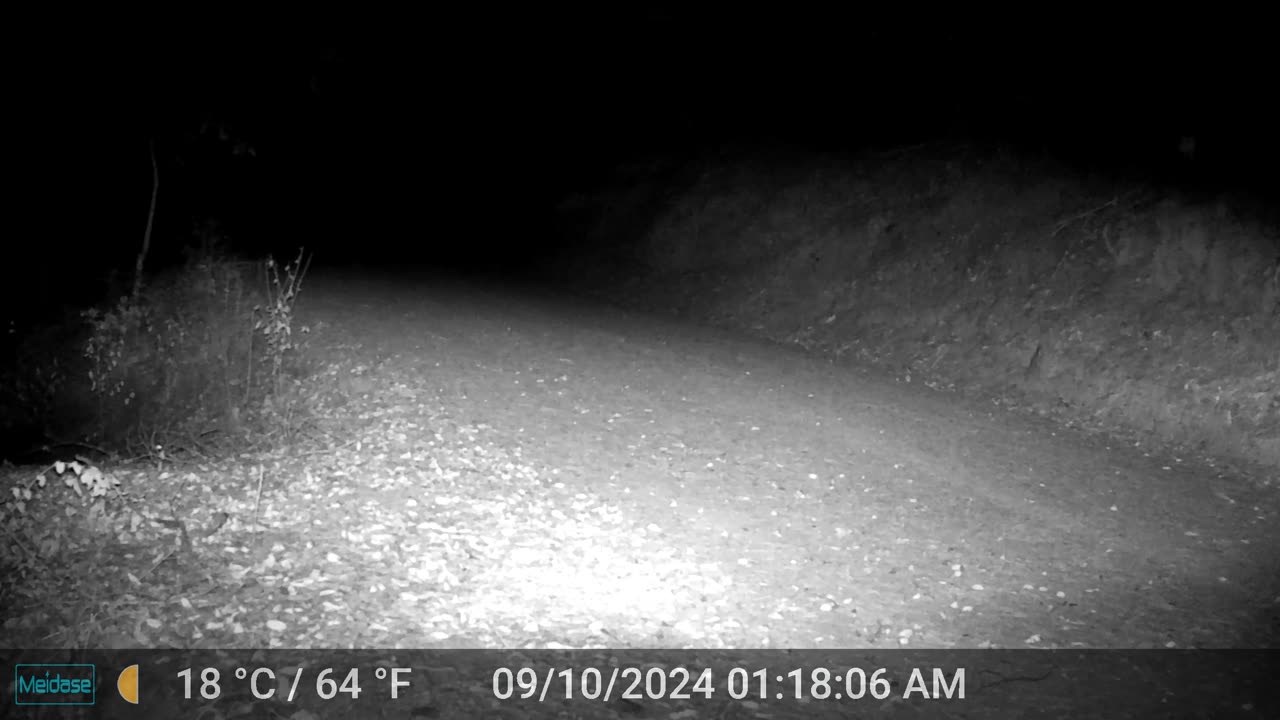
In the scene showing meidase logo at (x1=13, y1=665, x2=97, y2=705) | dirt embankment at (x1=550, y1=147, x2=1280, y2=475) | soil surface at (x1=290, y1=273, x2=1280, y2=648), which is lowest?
meidase logo at (x1=13, y1=665, x2=97, y2=705)

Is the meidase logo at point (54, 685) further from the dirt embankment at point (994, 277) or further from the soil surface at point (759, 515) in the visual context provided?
the dirt embankment at point (994, 277)

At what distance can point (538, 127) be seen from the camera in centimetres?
2616

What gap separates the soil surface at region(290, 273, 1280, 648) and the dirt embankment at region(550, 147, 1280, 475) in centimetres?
95

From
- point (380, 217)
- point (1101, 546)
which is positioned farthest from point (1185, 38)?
point (380, 217)

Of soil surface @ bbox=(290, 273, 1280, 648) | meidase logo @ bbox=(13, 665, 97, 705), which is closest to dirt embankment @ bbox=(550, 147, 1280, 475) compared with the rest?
soil surface @ bbox=(290, 273, 1280, 648)

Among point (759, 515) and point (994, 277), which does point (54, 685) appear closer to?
point (759, 515)

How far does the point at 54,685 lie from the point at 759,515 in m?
4.98

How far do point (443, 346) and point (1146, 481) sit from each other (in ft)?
27.5

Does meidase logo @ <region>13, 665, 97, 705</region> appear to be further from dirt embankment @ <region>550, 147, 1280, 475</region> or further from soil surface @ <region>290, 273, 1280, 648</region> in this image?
dirt embankment @ <region>550, 147, 1280, 475</region>

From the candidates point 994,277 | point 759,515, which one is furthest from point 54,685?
point 994,277

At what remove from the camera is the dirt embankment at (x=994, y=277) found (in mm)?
11055

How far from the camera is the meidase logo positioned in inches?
177

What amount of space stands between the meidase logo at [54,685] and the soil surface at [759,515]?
1.30 meters

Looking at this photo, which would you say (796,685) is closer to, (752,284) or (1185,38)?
(752,284)
